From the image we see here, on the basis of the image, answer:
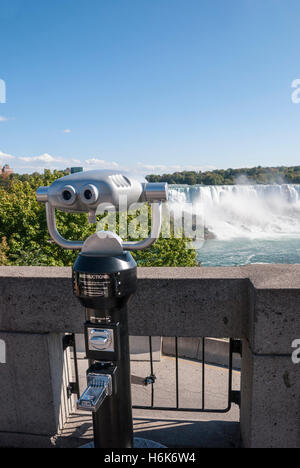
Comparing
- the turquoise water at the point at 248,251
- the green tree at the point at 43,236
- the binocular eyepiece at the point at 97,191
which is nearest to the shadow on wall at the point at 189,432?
the binocular eyepiece at the point at 97,191

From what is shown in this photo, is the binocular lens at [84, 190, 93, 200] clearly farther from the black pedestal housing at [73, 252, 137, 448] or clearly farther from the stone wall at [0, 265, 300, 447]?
the stone wall at [0, 265, 300, 447]

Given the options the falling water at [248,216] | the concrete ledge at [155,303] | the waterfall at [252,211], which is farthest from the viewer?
the waterfall at [252,211]

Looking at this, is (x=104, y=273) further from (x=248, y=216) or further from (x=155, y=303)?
(x=248, y=216)

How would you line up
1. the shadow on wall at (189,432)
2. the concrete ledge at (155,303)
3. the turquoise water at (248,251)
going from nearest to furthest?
1. the concrete ledge at (155,303)
2. the shadow on wall at (189,432)
3. the turquoise water at (248,251)

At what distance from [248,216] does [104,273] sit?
6479 centimetres

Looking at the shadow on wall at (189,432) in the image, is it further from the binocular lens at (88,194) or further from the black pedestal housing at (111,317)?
the binocular lens at (88,194)

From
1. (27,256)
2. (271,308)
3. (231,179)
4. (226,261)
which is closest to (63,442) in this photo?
(271,308)

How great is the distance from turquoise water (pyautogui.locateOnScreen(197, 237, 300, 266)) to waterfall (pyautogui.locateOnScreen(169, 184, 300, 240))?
165 inches

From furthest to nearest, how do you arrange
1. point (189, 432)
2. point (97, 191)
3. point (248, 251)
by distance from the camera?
point (248, 251)
point (189, 432)
point (97, 191)

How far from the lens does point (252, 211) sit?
63781 millimetres

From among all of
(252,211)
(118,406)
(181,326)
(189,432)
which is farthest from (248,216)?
(118,406)

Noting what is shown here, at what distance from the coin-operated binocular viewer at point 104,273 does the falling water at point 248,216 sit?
45.1m

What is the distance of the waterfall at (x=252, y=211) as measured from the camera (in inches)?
2292

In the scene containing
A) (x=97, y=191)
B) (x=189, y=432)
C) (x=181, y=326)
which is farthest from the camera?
(x=189, y=432)
